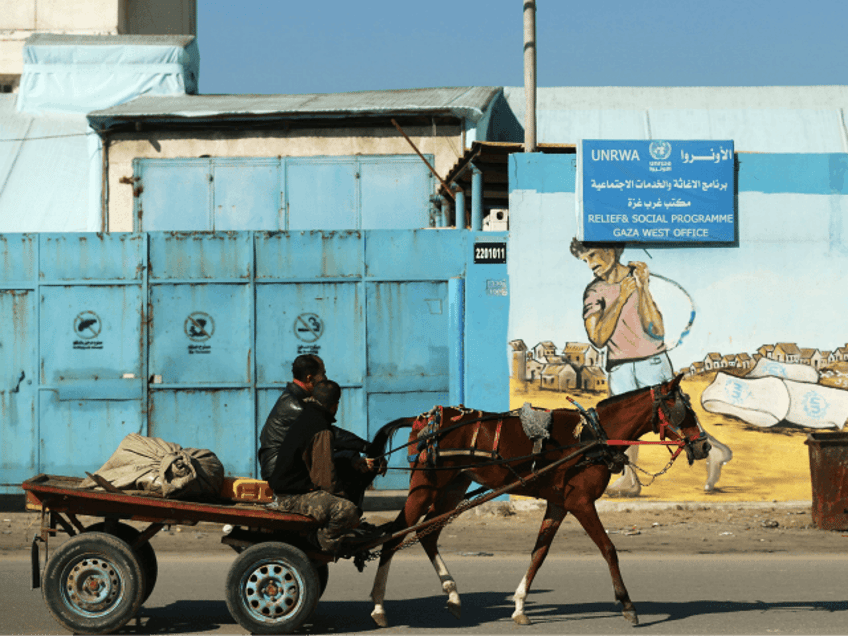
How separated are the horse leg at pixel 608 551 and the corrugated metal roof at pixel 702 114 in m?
12.6

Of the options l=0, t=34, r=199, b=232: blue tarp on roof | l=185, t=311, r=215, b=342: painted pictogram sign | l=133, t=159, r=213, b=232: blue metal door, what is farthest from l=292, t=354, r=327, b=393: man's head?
l=0, t=34, r=199, b=232: blue tarp on roof

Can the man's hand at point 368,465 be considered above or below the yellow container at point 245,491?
above

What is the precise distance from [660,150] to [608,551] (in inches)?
255

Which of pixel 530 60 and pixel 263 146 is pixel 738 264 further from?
pixel 263 146

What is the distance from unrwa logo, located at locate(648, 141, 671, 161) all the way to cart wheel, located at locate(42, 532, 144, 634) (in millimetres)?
7973

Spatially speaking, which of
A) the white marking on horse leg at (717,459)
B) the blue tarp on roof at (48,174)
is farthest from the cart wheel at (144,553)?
the blue tarp on roof at (48,174)

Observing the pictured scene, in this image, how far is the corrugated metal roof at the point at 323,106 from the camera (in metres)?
15.8

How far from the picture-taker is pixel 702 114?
19.1 metres

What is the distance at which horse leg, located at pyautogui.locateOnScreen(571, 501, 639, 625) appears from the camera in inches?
255

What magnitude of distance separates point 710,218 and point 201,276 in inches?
248

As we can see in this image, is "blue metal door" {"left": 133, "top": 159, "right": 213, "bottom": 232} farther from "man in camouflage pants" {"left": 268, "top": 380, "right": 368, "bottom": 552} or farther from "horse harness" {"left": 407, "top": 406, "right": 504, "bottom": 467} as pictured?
"man in camouflage pants" {"left": 268, "top": 380, "right": 368, "bottom": 552}

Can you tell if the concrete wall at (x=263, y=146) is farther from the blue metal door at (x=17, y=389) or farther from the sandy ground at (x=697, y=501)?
the sandy ground at (x=697, y=501)

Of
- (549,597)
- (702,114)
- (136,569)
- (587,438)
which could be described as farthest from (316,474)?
(702,114)

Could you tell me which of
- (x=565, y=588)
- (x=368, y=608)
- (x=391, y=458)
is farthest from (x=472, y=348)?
(x=368, y=608)
